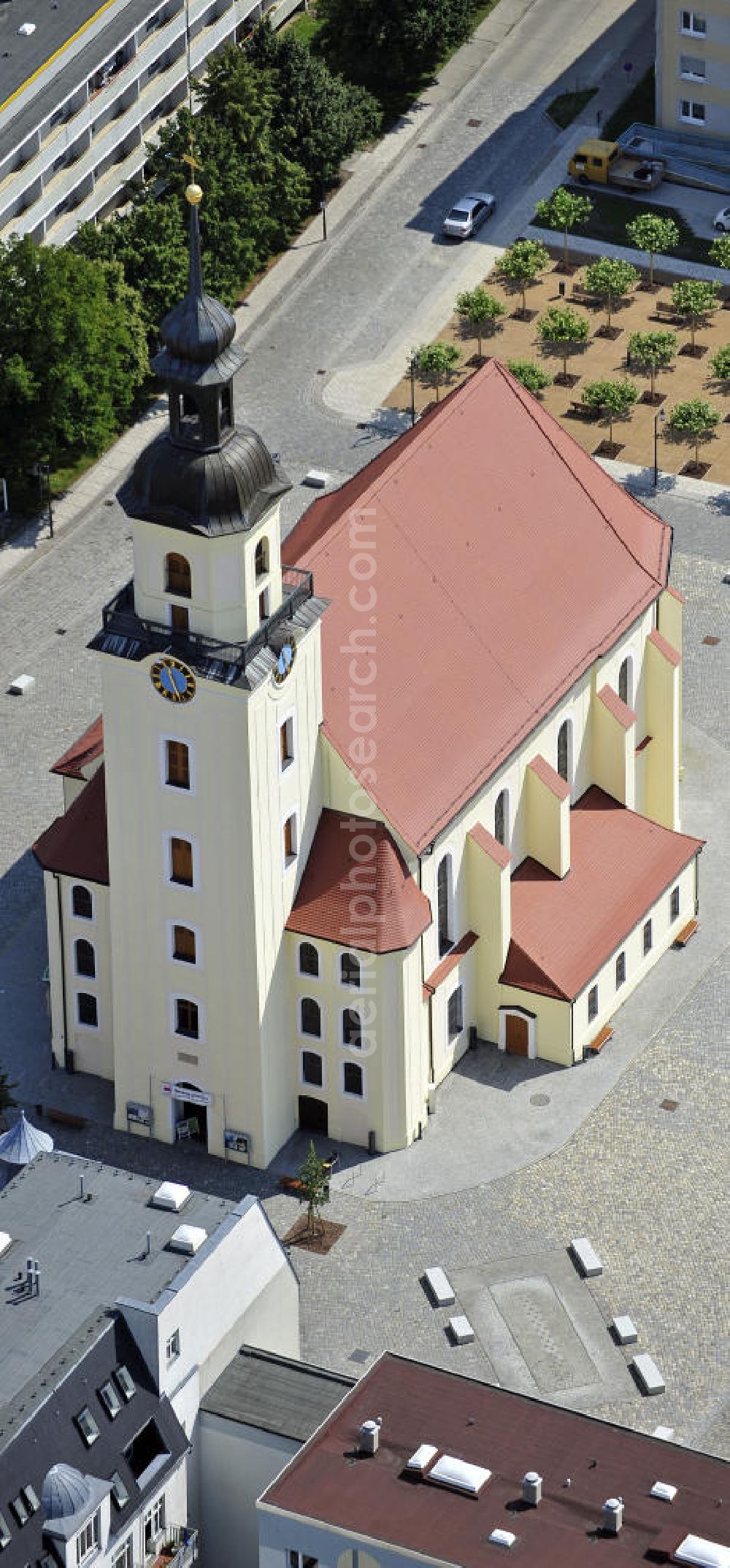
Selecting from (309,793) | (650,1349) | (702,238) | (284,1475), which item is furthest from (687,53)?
(284,1475)

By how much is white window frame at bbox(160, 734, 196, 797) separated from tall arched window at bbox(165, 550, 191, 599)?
17.6 ft

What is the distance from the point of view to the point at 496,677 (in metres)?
136

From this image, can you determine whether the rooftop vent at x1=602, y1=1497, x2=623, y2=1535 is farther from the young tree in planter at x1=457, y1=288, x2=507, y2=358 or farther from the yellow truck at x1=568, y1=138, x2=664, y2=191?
the yellow truck at x1=568, y1=138, x2=664, y2=191

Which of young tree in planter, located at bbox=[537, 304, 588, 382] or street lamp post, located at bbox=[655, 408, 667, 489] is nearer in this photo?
street lamp post, located at bbox=[655, 408, 667, 489]

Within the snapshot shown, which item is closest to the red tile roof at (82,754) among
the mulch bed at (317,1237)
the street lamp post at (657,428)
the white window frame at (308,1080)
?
the white window frame at (308,1080)

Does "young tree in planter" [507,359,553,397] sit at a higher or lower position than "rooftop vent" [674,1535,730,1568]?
lower

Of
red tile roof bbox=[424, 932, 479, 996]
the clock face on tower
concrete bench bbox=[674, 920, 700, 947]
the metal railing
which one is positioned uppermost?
the metal railing

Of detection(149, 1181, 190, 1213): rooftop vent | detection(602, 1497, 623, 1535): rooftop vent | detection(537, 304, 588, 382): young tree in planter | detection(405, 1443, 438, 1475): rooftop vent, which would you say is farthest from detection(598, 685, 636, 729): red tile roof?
detection(602, 1497, 623, 1535): rooftop vent

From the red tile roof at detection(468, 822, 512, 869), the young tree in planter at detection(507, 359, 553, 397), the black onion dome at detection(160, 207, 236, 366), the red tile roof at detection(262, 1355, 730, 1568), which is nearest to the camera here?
the red tile roof at detection(262, 1355, 730, 1568)

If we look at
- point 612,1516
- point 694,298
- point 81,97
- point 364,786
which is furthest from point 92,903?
point 694,298

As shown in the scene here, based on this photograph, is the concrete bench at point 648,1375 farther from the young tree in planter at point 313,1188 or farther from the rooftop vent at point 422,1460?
the rooftop vent at point 422,1460

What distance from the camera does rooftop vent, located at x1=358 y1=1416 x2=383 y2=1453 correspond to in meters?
108

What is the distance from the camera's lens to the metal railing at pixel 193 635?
122m

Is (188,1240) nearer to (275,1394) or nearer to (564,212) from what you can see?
(275,1394)
